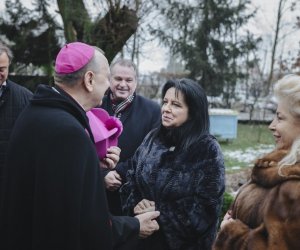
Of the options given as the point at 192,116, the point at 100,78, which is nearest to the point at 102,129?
the point at 100,78

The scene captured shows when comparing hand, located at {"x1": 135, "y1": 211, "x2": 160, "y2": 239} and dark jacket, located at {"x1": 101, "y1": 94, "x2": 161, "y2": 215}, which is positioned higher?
dark jacket, located at {"x1": 101, "y1": 94, "x2": 161, "y2": 215}

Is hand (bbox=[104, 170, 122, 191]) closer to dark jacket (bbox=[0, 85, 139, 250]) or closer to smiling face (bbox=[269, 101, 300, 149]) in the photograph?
dark jacket (bbox=[0, 85, 139, 250])

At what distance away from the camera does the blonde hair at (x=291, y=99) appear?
2.14 m

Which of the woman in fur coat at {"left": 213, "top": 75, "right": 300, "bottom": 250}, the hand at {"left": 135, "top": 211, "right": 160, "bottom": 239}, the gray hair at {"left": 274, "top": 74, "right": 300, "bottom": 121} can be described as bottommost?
the hand at {"left": 135, "top": 211, "right": 160, "bottom": 239}

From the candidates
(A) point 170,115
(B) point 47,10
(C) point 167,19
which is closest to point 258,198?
(A) point 170,115

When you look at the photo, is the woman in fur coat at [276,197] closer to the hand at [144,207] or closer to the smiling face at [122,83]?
the hand at [144,207]

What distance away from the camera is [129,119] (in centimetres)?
399

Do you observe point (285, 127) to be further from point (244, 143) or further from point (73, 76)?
point (244, 143)

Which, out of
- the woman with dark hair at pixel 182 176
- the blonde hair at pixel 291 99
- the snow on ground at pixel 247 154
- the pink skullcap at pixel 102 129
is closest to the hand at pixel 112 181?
the woman with dark hair at pixel 182 176

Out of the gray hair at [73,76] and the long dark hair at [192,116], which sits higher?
the gray hair at [73,76]

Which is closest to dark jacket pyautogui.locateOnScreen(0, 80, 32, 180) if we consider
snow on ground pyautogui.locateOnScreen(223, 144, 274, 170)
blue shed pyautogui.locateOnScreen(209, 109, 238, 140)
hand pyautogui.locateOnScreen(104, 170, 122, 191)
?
hand pyautogui.locateOnScreen(104, 170, 122, 191)

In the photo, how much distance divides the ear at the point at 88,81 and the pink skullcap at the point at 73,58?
2.0 inches

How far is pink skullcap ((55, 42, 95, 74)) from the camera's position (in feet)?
6.59

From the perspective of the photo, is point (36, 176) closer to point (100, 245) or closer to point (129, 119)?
point (100, 245)
